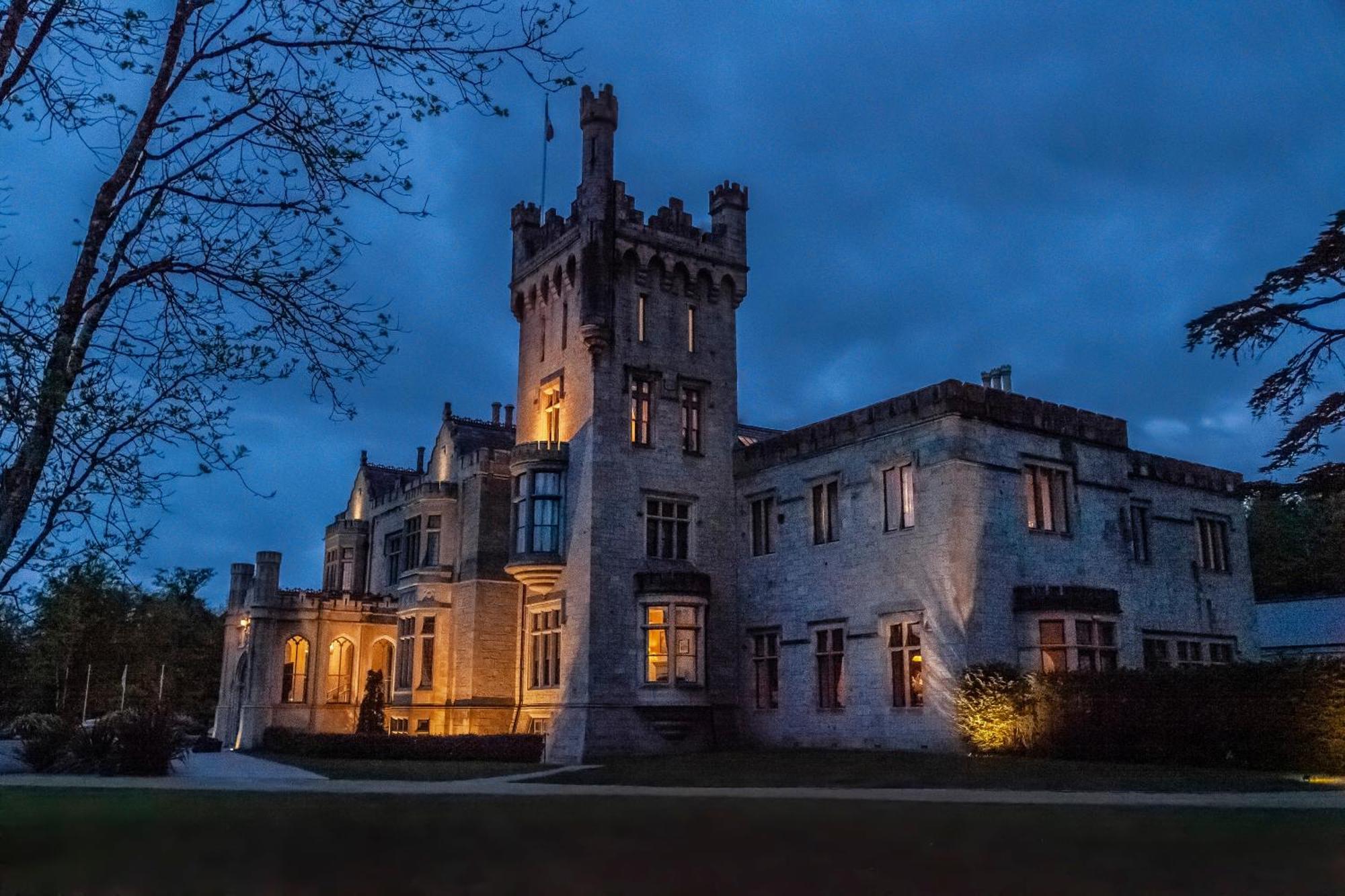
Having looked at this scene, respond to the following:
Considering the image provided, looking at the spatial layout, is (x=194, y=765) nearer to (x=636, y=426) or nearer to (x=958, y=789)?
(x=636, y=426)

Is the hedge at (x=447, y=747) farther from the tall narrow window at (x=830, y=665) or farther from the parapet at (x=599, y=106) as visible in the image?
the parapet at (x=599, y=106)

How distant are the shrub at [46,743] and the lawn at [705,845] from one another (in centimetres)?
1018

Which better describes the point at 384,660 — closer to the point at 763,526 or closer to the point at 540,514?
the point at 540,514

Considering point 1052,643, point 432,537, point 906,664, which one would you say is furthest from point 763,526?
point 432,537

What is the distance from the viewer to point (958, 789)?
17906mm

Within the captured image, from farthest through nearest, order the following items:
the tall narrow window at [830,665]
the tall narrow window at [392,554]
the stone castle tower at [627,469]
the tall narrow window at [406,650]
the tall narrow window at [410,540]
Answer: the tall narrow window at [392,554] < the tall narrow window at [410,540] < the tall narrow window at [406,650] < the stone castle tower at [627,469] < the tall narrow window at [830,665]

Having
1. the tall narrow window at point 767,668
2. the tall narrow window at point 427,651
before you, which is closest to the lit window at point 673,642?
the tall narrow window at point 767,668

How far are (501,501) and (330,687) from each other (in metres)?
14.5

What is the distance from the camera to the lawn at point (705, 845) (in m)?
9.30

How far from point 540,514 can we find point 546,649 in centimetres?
451

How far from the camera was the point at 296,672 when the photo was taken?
152 ft

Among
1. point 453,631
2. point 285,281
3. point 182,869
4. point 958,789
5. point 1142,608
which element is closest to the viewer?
point 182,869

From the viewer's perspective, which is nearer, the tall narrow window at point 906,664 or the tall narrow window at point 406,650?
the tall narrow window at point 906,664

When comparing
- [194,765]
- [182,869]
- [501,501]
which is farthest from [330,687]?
[182,869]
